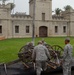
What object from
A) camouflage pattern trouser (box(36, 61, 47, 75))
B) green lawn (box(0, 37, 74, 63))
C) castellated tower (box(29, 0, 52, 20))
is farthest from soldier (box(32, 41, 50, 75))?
castellated tower (box(29, 0, 52, 20))

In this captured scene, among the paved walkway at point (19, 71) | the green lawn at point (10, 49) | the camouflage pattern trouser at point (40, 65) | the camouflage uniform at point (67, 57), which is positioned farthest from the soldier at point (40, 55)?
the green lawn at point (10, 49)

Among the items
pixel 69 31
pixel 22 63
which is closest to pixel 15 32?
pixel 69 31

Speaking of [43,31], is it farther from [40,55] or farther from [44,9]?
[40,55]

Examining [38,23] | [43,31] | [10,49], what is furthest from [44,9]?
[10,49]

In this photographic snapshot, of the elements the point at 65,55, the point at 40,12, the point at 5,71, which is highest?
the point at 40,12

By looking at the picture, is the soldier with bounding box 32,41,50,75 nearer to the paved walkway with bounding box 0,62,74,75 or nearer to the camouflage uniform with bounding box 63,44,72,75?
the camouflage uniform with bounding box 63,44,72,75

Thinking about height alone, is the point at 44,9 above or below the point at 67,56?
above

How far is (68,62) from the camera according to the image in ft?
39.0

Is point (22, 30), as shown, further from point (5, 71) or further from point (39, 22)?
point (5, 71)

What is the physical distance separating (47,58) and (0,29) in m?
45.8

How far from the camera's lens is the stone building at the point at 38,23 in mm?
56500

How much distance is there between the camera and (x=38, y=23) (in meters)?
59.3

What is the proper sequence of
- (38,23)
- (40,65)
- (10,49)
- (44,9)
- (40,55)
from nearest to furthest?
(40,55), (40,65), (10,49), (38,23), (44,9)

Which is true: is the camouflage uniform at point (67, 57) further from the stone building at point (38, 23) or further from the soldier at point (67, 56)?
the stone building at point (38, 23)
